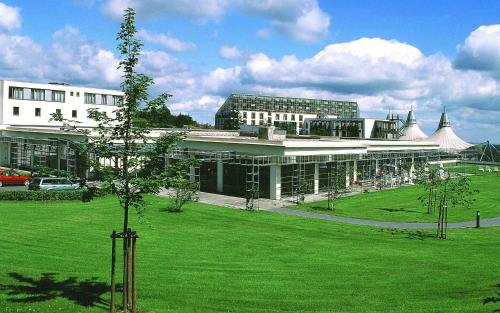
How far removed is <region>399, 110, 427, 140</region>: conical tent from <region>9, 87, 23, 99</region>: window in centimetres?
8474

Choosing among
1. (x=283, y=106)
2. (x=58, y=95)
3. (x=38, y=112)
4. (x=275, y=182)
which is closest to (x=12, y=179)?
(x=275, y=182)

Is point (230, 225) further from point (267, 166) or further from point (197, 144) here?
point (197, 144)

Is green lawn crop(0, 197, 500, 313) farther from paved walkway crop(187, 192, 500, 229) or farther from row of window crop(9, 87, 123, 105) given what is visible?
row of window crop(9, 87, 123, 105)

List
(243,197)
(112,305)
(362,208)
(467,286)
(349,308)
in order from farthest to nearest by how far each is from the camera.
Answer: (243,197), (362,208), (467,286), (349,308), (112,305)

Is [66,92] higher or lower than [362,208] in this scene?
higher

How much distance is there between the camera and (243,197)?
43219 mm

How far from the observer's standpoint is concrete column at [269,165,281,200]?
42.7 metres

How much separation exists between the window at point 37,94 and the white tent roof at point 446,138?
246 ft

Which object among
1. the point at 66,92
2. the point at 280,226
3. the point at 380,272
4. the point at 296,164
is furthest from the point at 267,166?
the point at 66,92

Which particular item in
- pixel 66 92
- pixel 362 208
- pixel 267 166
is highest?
pixel 66 92

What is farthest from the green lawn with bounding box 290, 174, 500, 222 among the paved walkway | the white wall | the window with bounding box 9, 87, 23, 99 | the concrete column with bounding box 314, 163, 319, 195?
the window with bounding box 9, 87, 23, 99

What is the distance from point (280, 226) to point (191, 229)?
5.65 m

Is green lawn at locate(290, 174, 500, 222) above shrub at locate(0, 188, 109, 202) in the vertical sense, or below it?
below

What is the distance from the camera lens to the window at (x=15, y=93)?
218 feet
